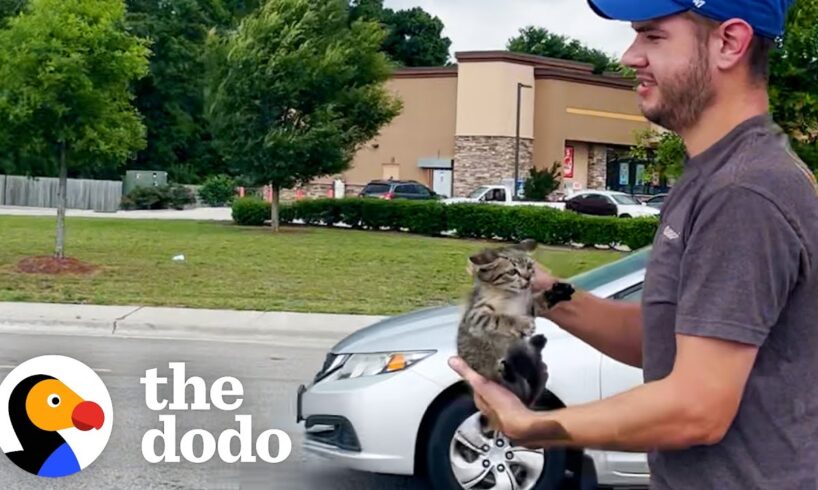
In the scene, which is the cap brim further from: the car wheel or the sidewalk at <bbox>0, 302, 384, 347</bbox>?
the sidewalk at <bbox>0, 302, 384, 347</bbox>

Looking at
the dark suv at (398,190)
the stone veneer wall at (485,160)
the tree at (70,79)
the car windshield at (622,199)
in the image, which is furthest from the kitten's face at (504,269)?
the stone veneer wall at (485,160)

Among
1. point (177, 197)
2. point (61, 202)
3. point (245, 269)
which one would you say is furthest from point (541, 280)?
point (177, 197)

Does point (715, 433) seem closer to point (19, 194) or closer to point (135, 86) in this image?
point (19, 194)

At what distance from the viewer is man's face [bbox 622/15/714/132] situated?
5.85 feet

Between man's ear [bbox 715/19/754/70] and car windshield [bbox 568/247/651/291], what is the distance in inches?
160

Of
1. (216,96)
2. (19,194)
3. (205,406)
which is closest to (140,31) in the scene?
(19,194)

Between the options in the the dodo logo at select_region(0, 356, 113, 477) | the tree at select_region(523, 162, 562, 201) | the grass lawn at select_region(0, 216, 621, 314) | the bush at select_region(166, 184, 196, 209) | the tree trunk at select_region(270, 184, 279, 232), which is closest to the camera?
the the dodo logo at select_region(0, 356, 113, 477)

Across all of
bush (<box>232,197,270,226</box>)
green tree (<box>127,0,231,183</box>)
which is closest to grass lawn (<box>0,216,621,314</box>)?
bush (<box>232,197,270,226</box>)

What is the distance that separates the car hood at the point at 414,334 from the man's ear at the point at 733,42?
3575mm

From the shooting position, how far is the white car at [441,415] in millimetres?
5312

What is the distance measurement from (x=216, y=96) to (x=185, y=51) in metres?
30.9

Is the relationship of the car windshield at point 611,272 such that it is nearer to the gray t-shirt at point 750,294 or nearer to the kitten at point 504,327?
the kitten at point 504,327

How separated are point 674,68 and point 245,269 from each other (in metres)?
17.1

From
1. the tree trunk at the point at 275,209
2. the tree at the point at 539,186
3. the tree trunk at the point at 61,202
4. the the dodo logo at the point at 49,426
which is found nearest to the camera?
the the dodo logo at the point at 49,426
